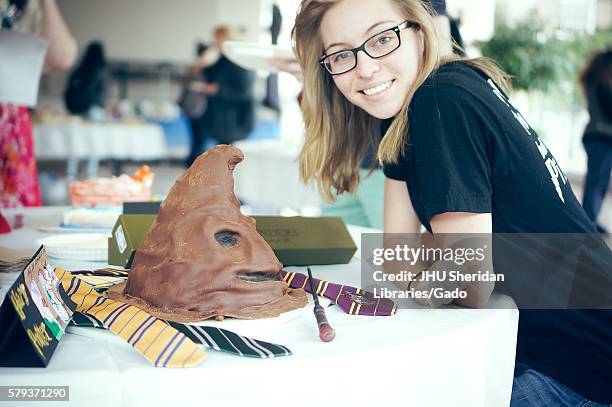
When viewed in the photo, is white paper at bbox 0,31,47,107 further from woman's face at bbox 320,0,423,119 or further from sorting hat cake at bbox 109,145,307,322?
sorting hat cake at bbox 109,145,307,322

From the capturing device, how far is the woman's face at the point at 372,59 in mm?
1344

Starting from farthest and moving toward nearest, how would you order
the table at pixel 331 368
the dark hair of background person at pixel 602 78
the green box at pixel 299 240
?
the dark hair of background person at pixel 602 78 → the green box at pixel 299 240 → the table at pixel 331 368

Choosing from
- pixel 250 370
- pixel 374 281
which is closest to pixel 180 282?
pixel 250 370

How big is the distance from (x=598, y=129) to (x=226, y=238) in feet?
12.7

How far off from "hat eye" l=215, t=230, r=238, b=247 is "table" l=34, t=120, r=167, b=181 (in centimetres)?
636

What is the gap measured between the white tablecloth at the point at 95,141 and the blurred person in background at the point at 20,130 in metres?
4.10

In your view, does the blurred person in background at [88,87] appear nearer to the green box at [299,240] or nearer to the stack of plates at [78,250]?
the stack of plates at [78,250]

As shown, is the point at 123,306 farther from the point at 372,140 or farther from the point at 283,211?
the point at 283,211

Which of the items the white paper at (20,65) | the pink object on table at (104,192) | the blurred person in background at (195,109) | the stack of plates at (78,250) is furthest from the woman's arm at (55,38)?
the blurred person in background at (195,109)

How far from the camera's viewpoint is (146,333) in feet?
2.79

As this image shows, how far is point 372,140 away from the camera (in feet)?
5.41

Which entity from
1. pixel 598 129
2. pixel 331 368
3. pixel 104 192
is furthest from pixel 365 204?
pixel 598 129

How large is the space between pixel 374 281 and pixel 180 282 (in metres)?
0.47

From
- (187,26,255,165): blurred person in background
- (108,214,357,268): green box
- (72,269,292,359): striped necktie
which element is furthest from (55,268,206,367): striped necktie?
(187,26,255,165): blurred person in background
